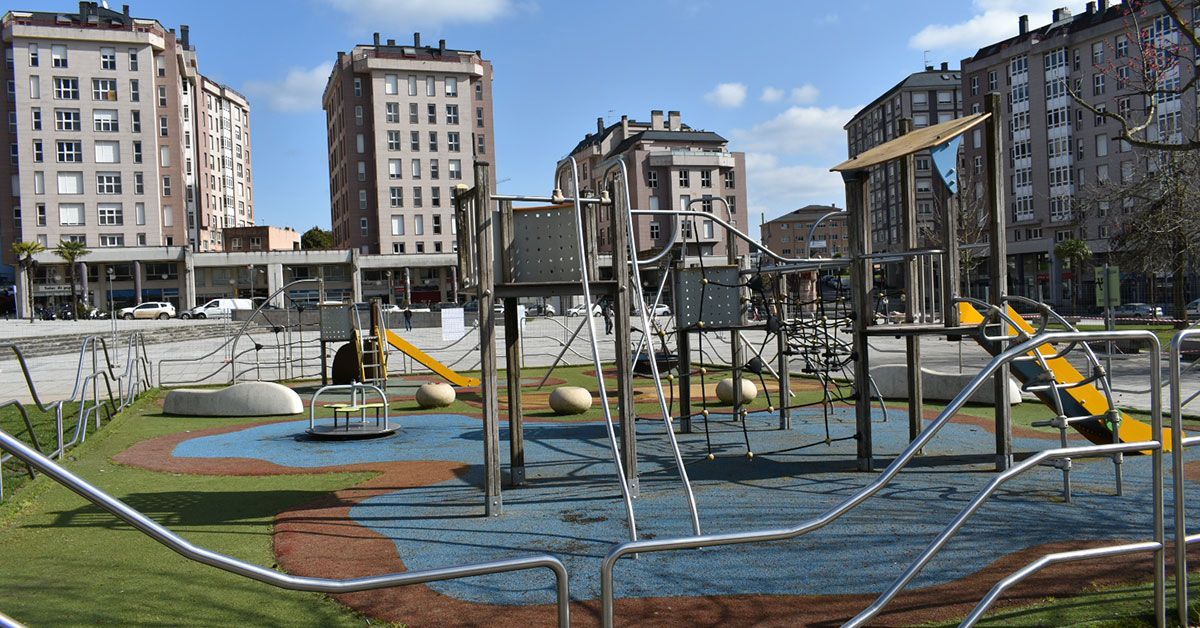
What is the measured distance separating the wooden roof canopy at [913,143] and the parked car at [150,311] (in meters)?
69.7

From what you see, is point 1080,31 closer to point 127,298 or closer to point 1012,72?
point 1012,72

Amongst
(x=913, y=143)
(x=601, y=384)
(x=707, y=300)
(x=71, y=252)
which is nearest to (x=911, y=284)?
(x=913, y=143)

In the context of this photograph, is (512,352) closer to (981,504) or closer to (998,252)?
(998,252)

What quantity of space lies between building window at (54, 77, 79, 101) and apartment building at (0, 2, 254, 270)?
80mm

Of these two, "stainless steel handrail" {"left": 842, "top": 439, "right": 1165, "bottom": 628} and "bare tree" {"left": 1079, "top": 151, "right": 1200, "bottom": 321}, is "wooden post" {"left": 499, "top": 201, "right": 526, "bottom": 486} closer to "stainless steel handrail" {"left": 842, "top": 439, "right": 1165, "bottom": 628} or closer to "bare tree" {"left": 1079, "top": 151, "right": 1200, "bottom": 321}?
"stainless steel handrail" {"left": 842, "top": 439, "right": 1165, "bottom": 628}

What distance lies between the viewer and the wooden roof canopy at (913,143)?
9.02 metres

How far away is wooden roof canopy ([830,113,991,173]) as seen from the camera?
9.02m

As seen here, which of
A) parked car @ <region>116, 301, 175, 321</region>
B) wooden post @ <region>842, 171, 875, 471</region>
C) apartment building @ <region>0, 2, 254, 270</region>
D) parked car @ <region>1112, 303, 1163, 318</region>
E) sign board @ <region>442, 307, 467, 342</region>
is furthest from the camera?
apartment building @ <region>0, 2, 254, 270</region>

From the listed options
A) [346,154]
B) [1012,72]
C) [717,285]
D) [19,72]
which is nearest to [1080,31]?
[1012,72]

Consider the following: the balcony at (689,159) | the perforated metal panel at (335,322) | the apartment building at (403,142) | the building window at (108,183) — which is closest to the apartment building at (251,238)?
the apartment building at (403,142)

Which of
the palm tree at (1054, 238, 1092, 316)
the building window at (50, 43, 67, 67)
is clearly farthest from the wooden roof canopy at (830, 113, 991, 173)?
the building window at (50, 43, 67, 67)

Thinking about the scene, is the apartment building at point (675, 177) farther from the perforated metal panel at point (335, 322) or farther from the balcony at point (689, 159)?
the perforated metal panel at point (335, 322)

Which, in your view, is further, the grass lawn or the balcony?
the balcony

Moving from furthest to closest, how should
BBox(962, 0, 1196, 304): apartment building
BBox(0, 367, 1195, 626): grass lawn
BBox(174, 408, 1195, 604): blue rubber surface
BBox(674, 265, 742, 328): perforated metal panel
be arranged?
1. BBox(962, 0, 1196, 304): apartment building
2. BBox(674, 265, 742, 328): perforated metal panel
3. BBox(174, 408, 1195, 604): blue rubber surface
4. BBox(0, 367, 1195, 626): grass lawn
